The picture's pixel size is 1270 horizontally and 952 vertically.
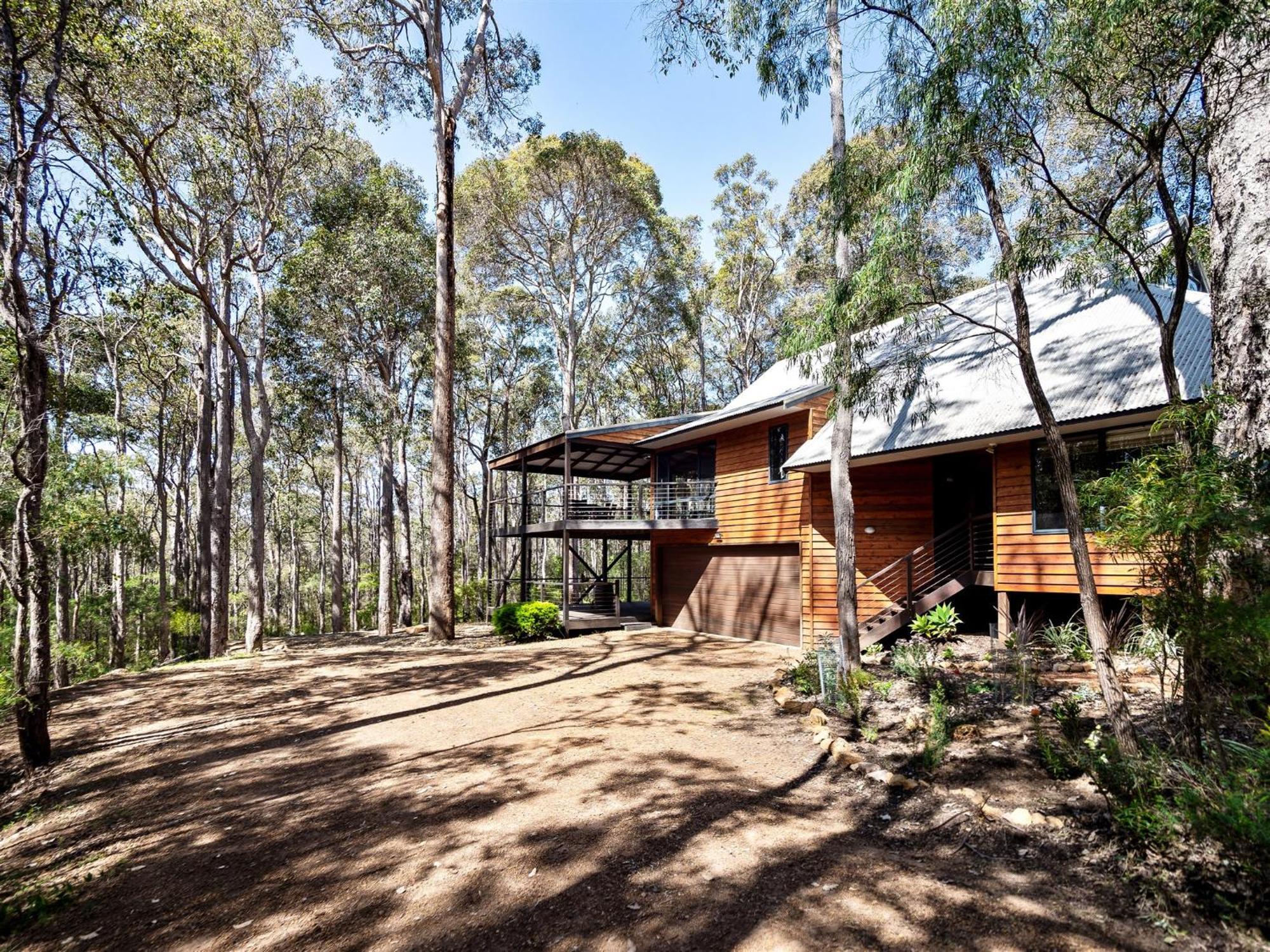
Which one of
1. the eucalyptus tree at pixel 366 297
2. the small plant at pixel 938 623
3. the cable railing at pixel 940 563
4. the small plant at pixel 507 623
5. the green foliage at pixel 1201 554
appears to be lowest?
the small plant at pixel 507 623

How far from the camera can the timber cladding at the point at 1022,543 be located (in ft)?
26.6

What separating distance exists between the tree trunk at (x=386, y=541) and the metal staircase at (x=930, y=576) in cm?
1475

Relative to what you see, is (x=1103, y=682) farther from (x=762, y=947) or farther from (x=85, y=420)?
(x=85, y=420)

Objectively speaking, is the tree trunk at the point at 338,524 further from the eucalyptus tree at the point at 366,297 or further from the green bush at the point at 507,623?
the green bush at the point at 507,623

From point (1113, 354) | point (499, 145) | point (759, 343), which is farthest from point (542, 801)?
point (759, 343)

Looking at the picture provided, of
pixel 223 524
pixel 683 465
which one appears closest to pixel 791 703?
pixel 683 465

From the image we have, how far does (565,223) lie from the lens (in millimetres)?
22250

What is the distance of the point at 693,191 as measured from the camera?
23391 mm

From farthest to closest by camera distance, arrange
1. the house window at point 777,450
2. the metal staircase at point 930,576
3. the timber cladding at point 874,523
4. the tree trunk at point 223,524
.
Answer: the tree trunk at point 223,524 → the house window at point 777,450 → the timber cladding at point 874,523 → the metal staircase at point 930,576

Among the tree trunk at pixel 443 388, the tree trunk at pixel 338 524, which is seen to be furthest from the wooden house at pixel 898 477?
the tree trunk at pixel 338 524

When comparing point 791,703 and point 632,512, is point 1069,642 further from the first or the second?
point 632,512

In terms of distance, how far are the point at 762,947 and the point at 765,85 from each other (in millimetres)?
9013

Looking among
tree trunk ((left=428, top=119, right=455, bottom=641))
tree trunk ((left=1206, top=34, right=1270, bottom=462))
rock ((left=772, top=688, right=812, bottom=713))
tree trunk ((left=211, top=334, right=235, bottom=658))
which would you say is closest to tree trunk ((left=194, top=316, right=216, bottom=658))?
tree trunk ((left=211, top=334, right=235, bottom=658))

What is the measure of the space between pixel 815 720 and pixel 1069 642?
4116 mm
